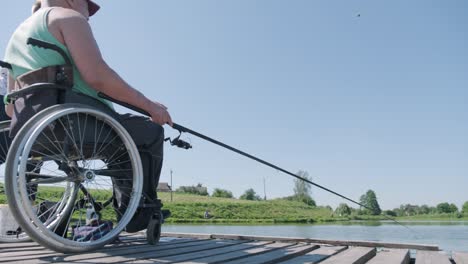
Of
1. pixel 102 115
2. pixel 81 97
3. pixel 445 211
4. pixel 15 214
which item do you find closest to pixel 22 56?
pixel 81 97

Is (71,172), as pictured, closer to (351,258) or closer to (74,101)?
(74,101)

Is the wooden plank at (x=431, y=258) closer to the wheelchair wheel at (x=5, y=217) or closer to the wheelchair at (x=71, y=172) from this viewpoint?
the wheelchair at (x=71, y=172)

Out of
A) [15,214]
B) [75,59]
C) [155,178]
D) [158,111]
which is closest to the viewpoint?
[15,214]

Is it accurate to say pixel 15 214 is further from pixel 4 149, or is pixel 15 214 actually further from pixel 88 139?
pixel 4 149

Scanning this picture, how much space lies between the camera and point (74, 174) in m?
2.08

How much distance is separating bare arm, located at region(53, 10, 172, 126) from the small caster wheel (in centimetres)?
89

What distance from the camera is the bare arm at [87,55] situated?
2.02m

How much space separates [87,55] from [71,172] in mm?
618

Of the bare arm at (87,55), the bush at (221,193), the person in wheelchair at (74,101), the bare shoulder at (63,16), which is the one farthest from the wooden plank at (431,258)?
the bush at (221,193)

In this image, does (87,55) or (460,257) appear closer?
→ (87,55)

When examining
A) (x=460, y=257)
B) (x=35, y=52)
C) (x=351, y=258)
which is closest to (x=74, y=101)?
(x=35, y=52)

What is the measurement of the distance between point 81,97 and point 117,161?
445mm

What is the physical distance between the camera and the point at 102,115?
6.81 feet

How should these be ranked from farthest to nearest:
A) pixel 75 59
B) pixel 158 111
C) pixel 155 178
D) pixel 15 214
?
pixel 155 178 < pixel 158 111 < pixel 75 59 < pixel 15 214
